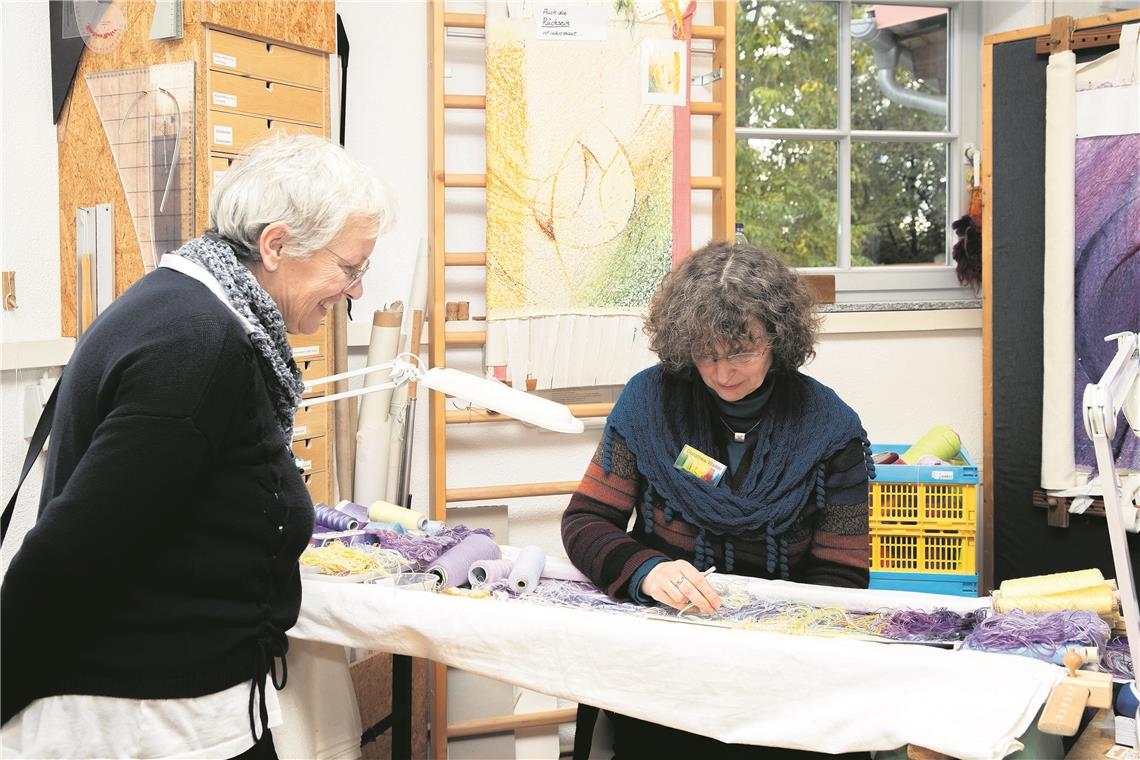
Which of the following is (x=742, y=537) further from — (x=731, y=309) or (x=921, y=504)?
(x=921, y=504)

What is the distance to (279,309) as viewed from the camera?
1.42 meters

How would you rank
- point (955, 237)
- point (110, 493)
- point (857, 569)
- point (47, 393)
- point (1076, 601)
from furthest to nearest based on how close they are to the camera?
1. point (955, 237)
2. point (47, 393)
3. point (857, 569)
4. point (1076, 601)
5. point (110, 493)

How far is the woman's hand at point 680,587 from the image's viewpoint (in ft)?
5.61

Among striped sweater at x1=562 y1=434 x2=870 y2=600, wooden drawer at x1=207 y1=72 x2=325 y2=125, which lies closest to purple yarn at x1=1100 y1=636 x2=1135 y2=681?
striped sweater at x1=562 y1=434 x2=870 y2=600

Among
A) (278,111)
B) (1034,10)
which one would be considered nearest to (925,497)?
(1034,10)

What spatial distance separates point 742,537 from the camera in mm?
1921

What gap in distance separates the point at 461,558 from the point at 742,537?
20.0 inches

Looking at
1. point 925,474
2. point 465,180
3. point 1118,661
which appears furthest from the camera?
point 465,180

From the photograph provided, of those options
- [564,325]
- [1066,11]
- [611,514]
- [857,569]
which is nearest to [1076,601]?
[857,569]

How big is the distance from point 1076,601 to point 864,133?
2.13 meters

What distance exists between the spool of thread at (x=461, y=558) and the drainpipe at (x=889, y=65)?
2225mm

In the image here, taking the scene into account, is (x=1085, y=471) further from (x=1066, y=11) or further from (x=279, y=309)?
(x=279, y=309)

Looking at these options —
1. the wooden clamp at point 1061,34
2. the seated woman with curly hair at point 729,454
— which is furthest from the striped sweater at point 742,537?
the wooden clamp at point 1061,34

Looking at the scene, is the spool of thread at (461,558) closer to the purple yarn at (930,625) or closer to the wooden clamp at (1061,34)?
the purple yarn at (930,625)
